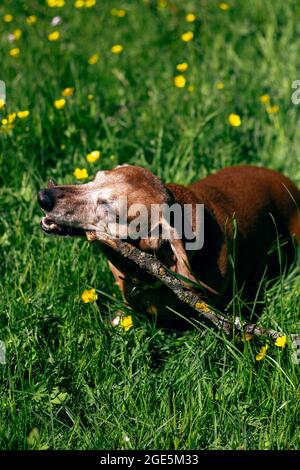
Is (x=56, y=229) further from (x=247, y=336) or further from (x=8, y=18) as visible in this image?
(x=8, y=18)

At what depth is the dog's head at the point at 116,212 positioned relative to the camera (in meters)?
3.57

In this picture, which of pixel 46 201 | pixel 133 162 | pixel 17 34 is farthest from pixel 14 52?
pixel 46 201

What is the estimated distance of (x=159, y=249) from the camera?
12.0 ft

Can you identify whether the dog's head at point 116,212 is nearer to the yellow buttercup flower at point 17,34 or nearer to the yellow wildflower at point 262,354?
the yellow wildflower at point 262,354

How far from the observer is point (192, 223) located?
12.4ft

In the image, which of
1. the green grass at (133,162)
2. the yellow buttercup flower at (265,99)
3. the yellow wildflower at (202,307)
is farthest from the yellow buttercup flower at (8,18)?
the yellow wildflower at (202,307)

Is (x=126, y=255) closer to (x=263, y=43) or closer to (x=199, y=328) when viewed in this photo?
(x=199, y=328)

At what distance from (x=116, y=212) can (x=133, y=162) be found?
126 cm

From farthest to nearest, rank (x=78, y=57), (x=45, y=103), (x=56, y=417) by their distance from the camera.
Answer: (x=78, y=57) < (x=45, y=103) < (x=56, y=417)

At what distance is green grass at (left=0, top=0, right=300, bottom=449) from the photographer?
311 cm

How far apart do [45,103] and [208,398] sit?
103 inches

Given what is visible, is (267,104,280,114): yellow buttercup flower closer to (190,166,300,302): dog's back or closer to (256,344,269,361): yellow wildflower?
(190,166,300,302): dog's back
